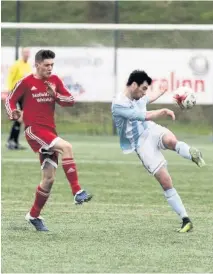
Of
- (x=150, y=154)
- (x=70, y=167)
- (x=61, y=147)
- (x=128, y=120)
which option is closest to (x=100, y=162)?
(x=128, y=120)

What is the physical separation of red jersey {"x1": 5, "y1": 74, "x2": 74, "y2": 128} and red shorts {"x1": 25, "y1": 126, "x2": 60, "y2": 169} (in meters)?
0.06

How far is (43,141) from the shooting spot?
10.5 meters

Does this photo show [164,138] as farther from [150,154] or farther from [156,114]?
[156,114]

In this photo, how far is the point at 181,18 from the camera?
31922 mm

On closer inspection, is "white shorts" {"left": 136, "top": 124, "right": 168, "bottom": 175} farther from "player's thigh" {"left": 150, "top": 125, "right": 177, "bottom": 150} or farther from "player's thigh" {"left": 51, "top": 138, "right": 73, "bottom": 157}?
"player's thigh" {"left": 51, "top": 138, "right": 73, "bottom": 157}

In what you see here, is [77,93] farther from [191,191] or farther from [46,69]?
[46,69]

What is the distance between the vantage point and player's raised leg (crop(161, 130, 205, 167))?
419 inches

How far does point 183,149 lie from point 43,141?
1343mm

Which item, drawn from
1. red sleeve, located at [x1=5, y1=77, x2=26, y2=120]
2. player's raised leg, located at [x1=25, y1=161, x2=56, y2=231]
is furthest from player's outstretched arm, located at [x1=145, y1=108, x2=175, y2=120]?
red sleeve, located at [x1=5, y1=77, x2=26, y2=120]

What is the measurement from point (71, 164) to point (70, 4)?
2560cm

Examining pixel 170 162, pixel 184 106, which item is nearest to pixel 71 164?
pixel 184 106

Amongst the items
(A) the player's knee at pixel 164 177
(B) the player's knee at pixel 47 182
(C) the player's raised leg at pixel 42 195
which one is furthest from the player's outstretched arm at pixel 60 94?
(A) the player's knee at pixel 164 177

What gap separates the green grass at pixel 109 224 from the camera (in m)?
8.62

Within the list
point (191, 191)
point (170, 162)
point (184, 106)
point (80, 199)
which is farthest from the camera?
point (170, 162)
